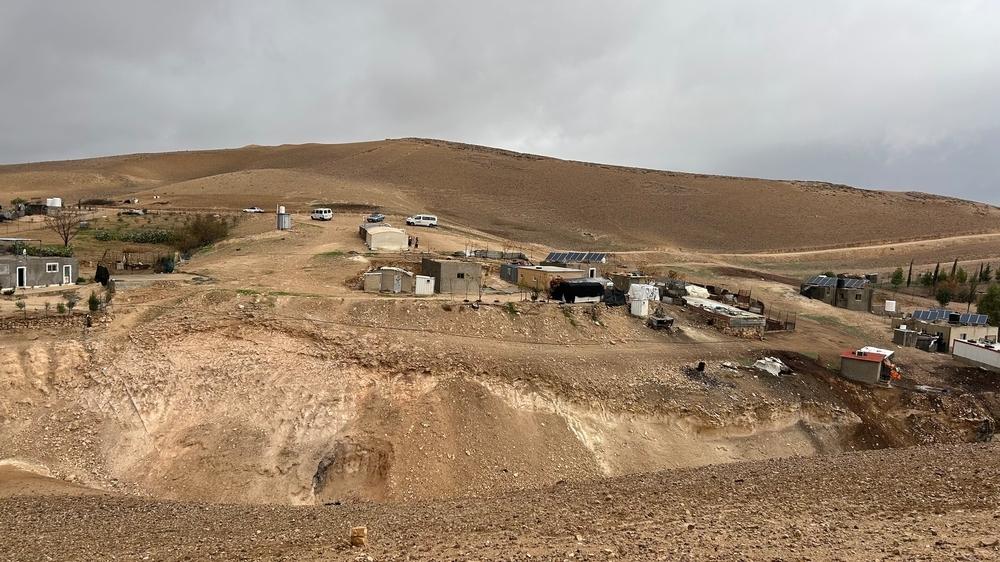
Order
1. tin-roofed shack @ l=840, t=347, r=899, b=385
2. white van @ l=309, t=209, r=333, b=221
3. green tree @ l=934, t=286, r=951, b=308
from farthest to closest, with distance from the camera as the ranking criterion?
white van @ l=309, t=209, r=333, b=221
green tree @ l=934, t=286, r=951, b=308
tin-roofed shack @ l=840, t=347, r=899, b=385

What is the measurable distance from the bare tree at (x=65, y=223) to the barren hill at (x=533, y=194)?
11.2 meters

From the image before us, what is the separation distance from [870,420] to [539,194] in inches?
2629

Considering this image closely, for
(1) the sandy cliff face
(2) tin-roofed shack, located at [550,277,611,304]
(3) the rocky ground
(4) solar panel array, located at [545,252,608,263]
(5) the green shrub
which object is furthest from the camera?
(5) the green shrub

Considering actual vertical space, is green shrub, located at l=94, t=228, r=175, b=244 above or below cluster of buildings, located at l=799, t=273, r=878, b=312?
above

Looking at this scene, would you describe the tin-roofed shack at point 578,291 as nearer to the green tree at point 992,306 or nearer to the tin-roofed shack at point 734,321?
the tin-roofed shack at point 734,321

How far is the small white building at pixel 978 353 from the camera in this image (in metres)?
25.6

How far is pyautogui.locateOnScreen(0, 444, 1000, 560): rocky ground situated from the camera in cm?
959

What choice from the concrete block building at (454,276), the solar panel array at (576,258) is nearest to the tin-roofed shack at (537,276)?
the concrete block building at (454,276)

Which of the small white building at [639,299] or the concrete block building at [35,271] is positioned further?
the small white building at [639,299]

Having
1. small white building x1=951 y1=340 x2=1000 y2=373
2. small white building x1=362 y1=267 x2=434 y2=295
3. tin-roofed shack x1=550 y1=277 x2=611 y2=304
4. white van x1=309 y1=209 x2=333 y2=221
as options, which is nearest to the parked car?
white van x1=309 y1=209 x2=333 y2=221

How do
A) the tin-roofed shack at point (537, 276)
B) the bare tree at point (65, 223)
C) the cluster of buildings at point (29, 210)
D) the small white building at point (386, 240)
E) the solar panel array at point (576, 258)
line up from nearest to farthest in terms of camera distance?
the tin-roofed shack at point (537, 276), the small white building at point (386, 240), the solar panel array at point (576, 258), the bare tree at point (65, 223), the cluster of buildings at point (29, 210)

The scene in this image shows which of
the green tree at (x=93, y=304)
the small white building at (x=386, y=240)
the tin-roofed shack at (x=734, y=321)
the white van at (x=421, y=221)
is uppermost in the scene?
the white van at (x=421, y=221)

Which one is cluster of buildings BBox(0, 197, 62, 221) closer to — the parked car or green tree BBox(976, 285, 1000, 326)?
the parked car

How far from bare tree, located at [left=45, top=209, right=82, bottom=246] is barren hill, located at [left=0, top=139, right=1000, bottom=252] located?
1116 cm
